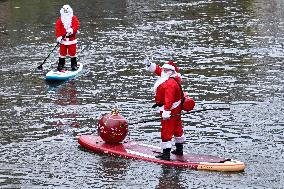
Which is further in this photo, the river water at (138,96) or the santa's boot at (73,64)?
the santa's boot at (73,64)

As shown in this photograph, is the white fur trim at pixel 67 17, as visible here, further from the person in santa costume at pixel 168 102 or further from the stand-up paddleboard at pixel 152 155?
the person in santa costume at pixel 168 102

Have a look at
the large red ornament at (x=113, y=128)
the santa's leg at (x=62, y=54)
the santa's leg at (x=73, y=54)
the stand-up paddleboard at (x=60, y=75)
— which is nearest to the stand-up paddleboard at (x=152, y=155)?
the large red ornament at (x=113, y=128)

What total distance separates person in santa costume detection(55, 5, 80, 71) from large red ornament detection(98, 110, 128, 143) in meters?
7.73

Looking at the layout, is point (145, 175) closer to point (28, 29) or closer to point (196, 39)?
point (196, 39)

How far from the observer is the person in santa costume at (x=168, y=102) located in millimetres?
13367

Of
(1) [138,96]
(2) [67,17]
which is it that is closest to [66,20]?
(2) [67,17]

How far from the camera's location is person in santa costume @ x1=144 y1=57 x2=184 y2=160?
43.9ft

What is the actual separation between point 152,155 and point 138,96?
17.1ft

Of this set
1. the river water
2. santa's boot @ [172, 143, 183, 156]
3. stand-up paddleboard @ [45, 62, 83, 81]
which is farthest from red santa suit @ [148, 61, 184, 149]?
stand-up paddleboard @ [45, 62, 83, 81]

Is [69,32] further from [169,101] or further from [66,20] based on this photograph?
[169,101]

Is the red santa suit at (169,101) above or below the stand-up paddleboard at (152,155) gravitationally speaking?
above

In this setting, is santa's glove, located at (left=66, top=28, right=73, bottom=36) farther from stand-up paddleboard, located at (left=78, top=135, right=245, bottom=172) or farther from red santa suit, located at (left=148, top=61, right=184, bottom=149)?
red santa suit, located at (left=148, top=61, right=184, bottom=149)

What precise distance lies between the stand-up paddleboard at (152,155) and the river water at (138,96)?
148 mm

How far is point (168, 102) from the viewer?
1333 cm
